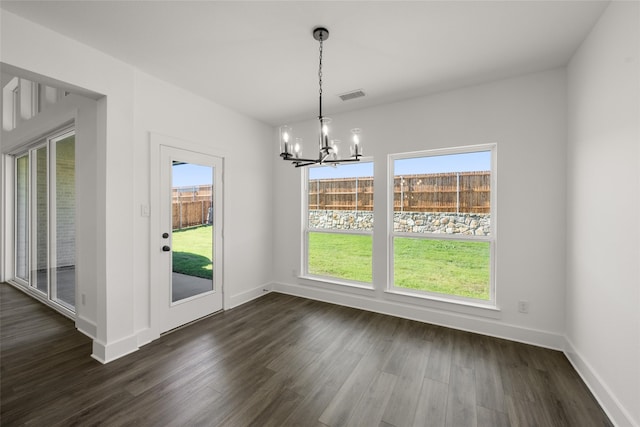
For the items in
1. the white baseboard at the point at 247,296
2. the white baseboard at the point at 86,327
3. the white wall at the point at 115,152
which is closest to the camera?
the white wall at the point at 115,152

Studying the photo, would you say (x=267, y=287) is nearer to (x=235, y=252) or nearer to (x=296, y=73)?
(x=235, y=252)

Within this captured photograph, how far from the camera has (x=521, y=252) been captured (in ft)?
9.46

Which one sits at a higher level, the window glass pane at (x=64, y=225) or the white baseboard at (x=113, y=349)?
the window glass pane at (x=64, y=225)

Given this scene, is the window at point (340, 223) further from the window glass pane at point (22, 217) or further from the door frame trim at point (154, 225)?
the window glass pane at point (22, 217)

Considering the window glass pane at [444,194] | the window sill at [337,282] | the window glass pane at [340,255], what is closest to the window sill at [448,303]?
the window sill at [337,282]

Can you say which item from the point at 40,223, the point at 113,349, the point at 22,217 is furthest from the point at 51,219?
the point at 113,349

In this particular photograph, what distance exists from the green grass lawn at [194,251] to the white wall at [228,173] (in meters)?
0.23

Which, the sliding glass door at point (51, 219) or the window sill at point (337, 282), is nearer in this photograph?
the sliding glass door at point (51, 219)

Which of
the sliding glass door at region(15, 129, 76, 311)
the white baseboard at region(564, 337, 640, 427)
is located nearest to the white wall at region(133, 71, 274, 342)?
the sliding glass door at region(15, 129, 76, 311)

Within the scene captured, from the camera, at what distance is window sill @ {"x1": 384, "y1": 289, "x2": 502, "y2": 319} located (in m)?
3.03

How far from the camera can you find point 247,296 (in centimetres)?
411

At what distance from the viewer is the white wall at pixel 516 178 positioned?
2727 mm

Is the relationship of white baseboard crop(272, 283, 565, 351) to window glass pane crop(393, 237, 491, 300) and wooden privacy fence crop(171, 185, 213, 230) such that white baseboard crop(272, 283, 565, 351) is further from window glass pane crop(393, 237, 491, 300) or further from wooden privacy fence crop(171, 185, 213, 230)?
wooden privacy fence crop(171, 185, 213, 230)

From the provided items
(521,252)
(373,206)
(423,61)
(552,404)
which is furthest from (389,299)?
(423,61)
